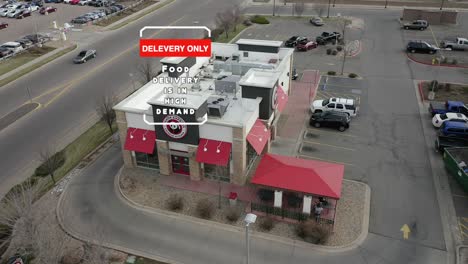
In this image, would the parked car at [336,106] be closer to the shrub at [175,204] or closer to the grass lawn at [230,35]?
the shrub at [175,204]

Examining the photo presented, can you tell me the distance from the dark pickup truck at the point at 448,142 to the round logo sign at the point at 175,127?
22.5 metres

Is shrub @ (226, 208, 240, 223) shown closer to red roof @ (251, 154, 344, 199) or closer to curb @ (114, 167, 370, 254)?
curb @ (114, 167, 370, 254)

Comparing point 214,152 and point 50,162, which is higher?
point 214,152

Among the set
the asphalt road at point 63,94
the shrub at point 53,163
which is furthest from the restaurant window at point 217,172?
the asphalt road at point 63,94

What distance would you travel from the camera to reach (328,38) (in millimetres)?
65750

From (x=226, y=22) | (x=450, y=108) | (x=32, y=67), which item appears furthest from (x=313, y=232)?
(x=32, y=67)

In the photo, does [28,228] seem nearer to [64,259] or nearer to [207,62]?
[64,259]

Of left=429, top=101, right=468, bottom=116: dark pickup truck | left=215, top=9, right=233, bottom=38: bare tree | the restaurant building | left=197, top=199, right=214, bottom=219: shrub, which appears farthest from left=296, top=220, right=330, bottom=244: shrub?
left=215, top=9, right=233, bottom=38: bare tree

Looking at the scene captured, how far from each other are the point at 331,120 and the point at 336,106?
3004 mm

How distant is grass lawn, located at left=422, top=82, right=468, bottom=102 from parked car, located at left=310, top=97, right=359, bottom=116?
10.7 meters

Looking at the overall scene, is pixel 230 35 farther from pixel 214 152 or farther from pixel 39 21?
pixel 214 152

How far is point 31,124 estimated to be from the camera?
43.2m

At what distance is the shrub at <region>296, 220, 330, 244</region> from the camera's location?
2646cm

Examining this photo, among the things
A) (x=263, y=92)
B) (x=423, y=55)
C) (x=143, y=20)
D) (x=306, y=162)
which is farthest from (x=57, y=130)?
(x=423, y=55)
